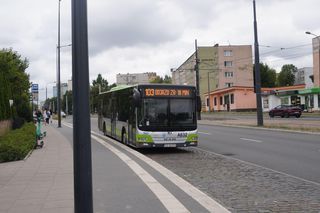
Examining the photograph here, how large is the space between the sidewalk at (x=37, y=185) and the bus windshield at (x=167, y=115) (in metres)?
3.71

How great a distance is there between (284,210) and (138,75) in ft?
453

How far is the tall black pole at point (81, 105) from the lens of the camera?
4.49 m

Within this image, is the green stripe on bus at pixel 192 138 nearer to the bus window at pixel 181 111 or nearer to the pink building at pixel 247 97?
the bus window at pixel 181 111

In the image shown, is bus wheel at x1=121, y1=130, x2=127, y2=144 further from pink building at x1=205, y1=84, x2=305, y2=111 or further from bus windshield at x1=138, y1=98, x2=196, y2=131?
pink building at x1=205, y1=84, x2=305, y2=111

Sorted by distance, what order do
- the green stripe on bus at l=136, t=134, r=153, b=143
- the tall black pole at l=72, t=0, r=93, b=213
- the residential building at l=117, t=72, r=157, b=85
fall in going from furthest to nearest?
the residential building at l=117, t=72, r=157, b=85 → the green stripe on bus at l=136, t=134, r=153, b=143 → the tall black pole at l=72, t=0, r=93, b=213

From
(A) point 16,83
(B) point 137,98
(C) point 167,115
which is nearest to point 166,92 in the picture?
(C) point 167,115

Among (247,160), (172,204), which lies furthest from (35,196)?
(247,160)

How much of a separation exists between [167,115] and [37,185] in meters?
8.22

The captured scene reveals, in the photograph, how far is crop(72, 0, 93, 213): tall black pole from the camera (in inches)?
177

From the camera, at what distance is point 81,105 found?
4.47 m

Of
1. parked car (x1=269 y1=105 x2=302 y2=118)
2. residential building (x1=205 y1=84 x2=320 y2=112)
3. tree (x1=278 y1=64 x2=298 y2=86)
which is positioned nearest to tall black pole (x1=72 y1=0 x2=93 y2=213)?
parked car (x1=269 y1=105 x2=302 y2=118)

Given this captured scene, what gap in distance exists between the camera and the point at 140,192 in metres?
8.32

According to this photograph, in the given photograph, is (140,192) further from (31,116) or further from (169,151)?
(31,116)

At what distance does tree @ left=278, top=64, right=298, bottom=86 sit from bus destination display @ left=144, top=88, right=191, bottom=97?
120 meters
